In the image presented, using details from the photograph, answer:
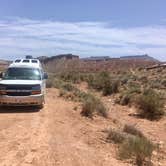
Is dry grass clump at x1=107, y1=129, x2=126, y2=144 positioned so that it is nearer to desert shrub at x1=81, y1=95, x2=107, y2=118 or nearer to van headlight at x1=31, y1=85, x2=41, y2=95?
desert shrub at x1=81, y1=95, x2=107, y2=118

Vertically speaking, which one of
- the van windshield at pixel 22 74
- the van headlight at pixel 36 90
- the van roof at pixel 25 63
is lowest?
the van headlight at pixel 36 90

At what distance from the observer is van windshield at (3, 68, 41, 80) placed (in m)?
18.1

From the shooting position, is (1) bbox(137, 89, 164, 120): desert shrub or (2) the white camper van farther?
(1) bbox(137, 89, 164, 120): desert shrub

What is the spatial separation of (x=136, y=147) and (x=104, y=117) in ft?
25.2

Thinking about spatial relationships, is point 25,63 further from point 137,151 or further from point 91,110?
point 137,151

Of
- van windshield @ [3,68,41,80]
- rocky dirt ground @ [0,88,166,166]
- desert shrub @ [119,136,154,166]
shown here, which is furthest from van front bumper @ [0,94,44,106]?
desert shrub @ [119,136,154,166]

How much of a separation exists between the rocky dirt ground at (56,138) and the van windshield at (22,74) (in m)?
1.62

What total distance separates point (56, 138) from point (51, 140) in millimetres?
429

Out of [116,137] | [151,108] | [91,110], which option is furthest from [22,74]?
[116,137]

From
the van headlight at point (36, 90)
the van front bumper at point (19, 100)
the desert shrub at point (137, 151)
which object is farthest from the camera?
the van headlight at point (36, 90)

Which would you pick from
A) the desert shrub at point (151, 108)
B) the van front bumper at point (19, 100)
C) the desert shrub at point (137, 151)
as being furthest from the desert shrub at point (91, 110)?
the desert shrub at point (137, 151)

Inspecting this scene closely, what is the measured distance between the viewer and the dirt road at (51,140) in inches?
352

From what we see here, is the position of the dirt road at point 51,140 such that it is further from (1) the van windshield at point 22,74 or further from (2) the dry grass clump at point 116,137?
(1) the van windshield at point 22,74

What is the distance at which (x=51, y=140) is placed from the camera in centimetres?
1076
